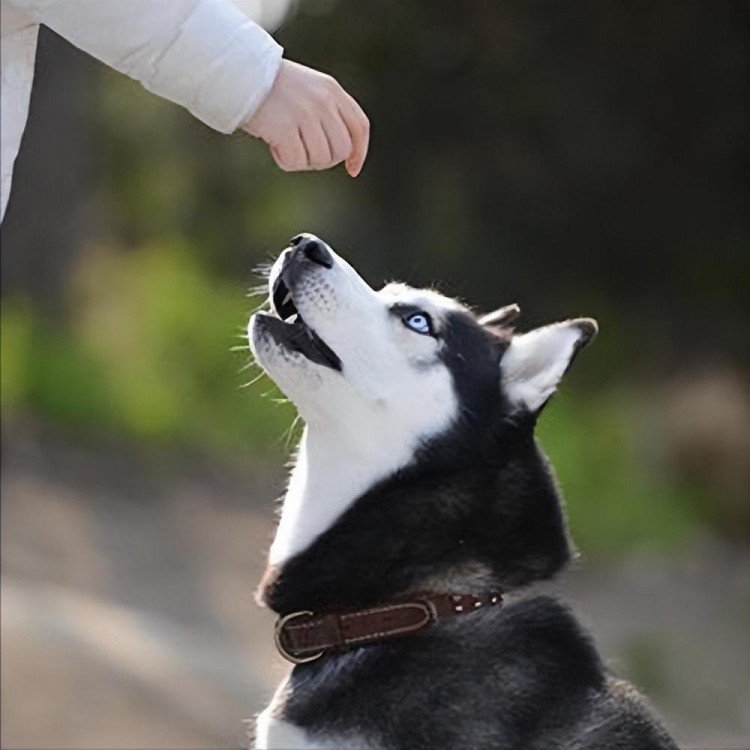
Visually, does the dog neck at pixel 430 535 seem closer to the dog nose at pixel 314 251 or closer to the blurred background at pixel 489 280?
the dog nose at pixel 314 251

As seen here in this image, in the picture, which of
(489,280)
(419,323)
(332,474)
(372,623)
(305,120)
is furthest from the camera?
(489,280)

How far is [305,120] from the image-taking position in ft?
8.56

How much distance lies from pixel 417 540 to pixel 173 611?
4.77 metres

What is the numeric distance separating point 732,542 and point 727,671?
2.33 m

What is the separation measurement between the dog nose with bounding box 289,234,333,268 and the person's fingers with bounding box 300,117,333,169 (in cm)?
38

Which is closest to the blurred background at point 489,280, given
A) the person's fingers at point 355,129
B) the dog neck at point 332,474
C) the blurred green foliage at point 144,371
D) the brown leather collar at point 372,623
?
the blurred green foliage at point 144,371

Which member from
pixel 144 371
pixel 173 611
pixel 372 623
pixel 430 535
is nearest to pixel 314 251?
pixel 430 535

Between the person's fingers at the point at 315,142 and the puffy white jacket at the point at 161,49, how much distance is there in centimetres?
9

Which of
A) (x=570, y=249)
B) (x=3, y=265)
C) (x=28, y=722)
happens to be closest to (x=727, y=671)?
(x=28, y=722)

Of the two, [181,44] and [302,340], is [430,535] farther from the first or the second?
[181,44]

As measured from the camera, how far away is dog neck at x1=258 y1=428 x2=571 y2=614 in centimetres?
291

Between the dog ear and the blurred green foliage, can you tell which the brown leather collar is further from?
the blurred green foliage

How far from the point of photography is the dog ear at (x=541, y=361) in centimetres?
301

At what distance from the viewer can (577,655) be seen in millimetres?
2881
